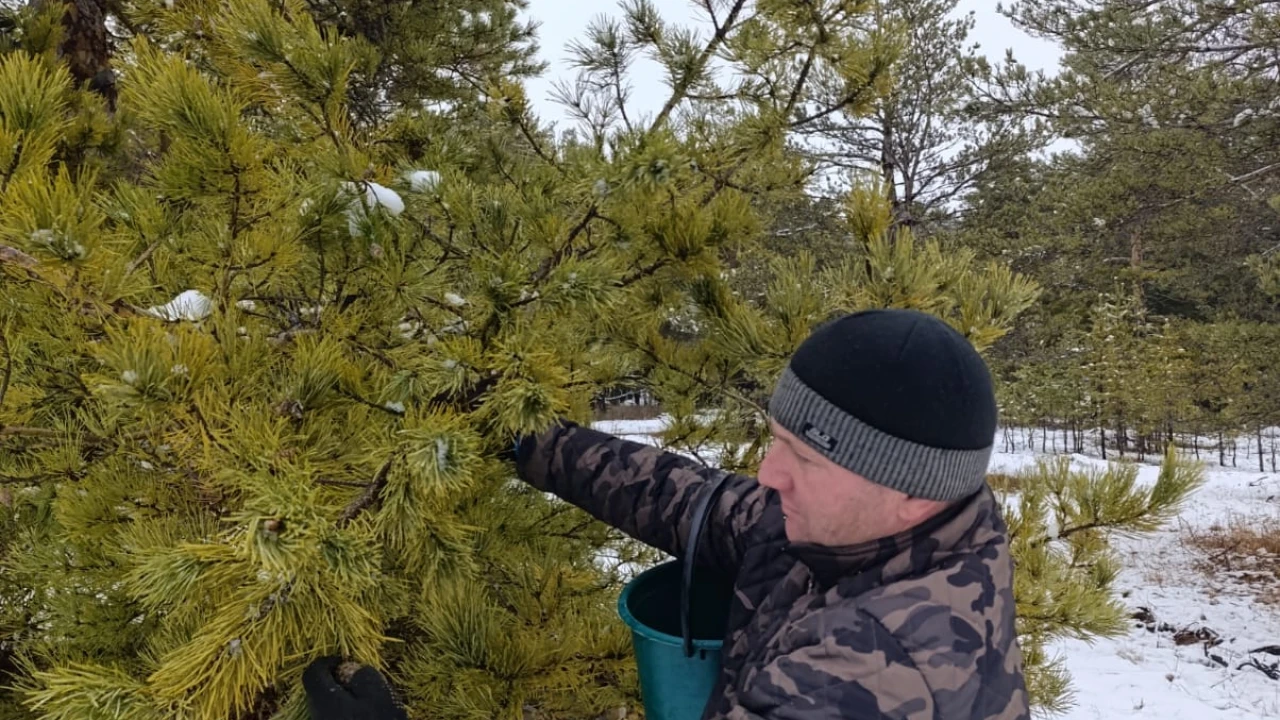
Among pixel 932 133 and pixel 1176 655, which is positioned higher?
pixel 932 133

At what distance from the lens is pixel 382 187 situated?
4.12 ft

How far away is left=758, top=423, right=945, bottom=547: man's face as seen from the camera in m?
0.97

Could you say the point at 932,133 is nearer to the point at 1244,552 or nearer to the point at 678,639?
the point at 1244,552

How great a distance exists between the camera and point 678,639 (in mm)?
1168

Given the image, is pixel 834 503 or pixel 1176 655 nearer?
pixel 834 503

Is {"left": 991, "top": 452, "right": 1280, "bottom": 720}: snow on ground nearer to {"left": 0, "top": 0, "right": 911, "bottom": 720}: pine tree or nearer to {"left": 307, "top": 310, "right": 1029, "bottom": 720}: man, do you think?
{"left": 0, "top": 0, "right": 911, "bottom": 720}: pine tree

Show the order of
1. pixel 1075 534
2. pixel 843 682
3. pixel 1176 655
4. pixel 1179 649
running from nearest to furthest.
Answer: pixel 843 682, pixel 1075 534, pixel 1176 655, pixel 1179 649

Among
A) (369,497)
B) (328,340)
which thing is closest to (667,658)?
(369,497)

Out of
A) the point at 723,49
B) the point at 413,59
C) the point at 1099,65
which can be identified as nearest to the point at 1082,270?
the point at 1099,65

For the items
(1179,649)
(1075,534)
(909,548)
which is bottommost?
(1179,649)

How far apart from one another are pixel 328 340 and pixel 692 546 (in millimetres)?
691

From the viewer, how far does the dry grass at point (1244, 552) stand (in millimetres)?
8109

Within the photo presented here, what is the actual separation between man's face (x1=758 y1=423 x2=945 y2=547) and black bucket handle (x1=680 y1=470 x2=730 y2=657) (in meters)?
0.23

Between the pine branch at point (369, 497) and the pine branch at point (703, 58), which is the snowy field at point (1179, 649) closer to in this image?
the pine branch at point (703, 58)
